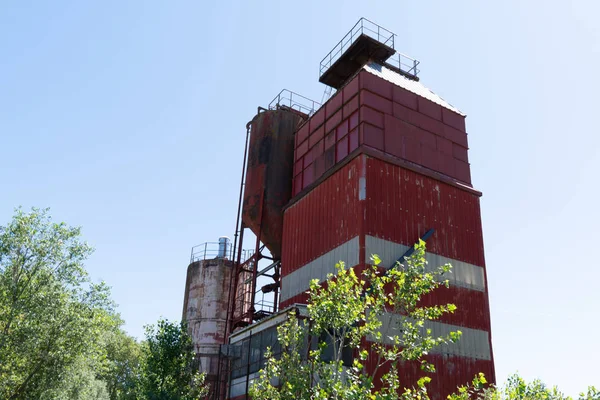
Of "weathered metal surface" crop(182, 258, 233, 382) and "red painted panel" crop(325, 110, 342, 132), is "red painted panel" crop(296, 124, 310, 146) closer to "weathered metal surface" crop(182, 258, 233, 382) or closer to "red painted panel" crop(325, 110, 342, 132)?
"red painted panel" crop(325, 110, 342, 132)

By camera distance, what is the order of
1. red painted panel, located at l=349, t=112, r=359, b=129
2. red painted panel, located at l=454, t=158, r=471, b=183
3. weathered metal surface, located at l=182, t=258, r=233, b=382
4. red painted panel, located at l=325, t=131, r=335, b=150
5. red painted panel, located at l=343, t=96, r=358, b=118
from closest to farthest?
red painted panel, located at l=349, t=112, r=359, b=129
red painted panel, located at l=343, t=96, r=358, b=118
red painted panel, located at l=325, t=131, r=335, b=150
red painted panel, located at l=454, t=158, r=471, b=183
weathered metal surface, located at l=182, t=258, r=233, b=382

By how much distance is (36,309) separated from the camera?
24625 millimetres

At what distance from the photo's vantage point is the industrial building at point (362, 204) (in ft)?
78.4

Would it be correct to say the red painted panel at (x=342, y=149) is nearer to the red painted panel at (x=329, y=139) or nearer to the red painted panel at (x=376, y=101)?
the red painted panel at (x=329, y=139)

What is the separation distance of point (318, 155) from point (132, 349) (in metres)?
37.5

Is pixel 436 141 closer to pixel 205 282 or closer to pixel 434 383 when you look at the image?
pixel 434 383

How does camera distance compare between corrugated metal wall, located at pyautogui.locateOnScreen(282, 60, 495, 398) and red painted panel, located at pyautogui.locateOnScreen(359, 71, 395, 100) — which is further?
red painted panel, located at pyautogui.locateOnScreen(359, 71, 395, 100)

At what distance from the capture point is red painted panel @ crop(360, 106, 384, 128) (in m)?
26.4

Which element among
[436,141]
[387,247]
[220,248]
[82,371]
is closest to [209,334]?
[220,248]

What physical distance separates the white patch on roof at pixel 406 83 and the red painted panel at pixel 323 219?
616cm

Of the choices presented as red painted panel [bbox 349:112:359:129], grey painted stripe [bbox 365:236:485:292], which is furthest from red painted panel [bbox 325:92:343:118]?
grey painted stripe [bbox 365:236:485:292]

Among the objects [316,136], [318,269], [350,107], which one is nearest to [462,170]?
[350,107]

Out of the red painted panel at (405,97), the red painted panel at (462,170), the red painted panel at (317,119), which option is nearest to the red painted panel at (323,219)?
the red painted panel at (317,119)

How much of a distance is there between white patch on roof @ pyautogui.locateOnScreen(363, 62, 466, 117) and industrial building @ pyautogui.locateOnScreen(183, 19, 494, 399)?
0.13 m
